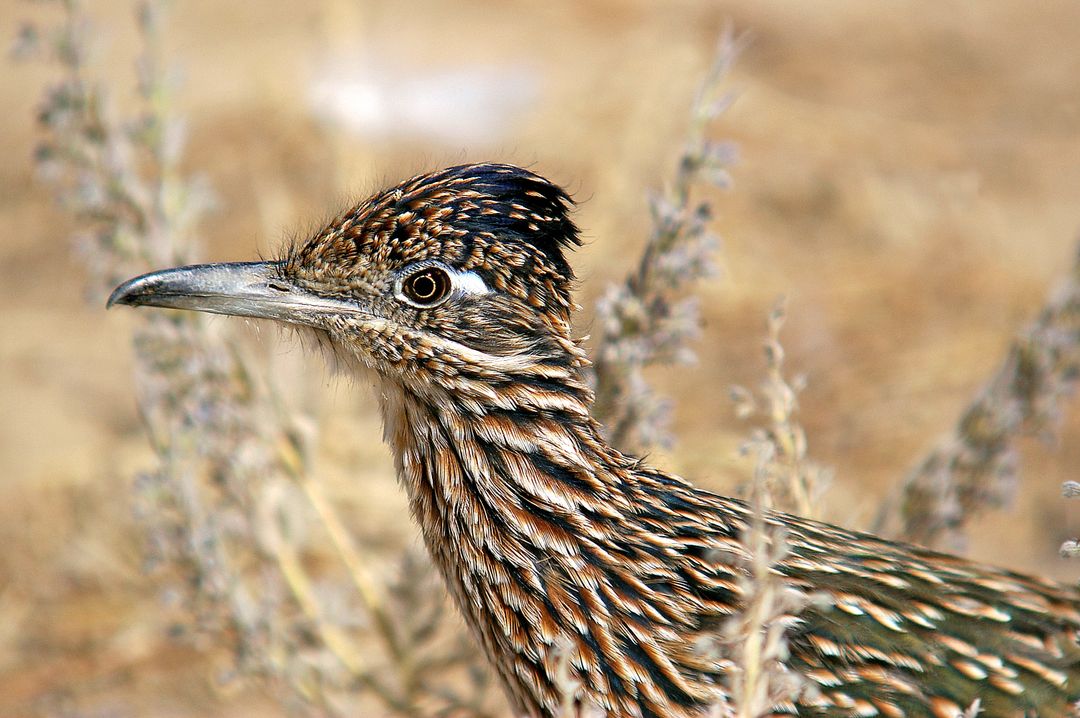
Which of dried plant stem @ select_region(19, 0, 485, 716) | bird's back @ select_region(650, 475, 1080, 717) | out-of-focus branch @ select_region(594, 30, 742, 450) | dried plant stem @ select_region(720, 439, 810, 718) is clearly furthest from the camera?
dried plant stem @ select_region(19, 0, 485, 716)

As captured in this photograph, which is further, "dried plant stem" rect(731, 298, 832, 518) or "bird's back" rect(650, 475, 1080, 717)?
"dried plant stem" rect(731, 298, 832, 518)

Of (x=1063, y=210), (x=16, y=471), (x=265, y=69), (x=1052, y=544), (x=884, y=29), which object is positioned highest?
(x=884, y=29)

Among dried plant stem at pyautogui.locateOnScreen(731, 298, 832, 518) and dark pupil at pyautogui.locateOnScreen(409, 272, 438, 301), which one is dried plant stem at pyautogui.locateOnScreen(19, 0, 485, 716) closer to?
dark pupil at pyautogui.locateOnScreen(409, 272, 438, 301)

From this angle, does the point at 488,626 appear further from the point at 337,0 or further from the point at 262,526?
the point at 337,0

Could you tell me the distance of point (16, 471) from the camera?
667 centimetres

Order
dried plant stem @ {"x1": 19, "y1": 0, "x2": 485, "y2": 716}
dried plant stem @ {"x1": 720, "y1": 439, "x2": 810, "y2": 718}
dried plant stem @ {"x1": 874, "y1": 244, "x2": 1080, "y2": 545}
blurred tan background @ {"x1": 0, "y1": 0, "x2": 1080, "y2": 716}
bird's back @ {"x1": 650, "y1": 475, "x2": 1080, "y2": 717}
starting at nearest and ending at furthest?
dried plant stem @ {"x1": 720, "y1": 439, "x2": 810, "y2": 718}, bird's back @ {"x1": 650, "y1": 475, "x2": 1080, "y2": 717}, dried plant stem @ {"x1": 19, "y1": 0, "x2": 485, "y2": 716}, dried plant stem @ {"x1": 874, "y1": 244, "x2": 1080, "y2": 545}, blurred tan background @ {"x1": 0, "y1": 0, "x2": 1080, "y2": 716}

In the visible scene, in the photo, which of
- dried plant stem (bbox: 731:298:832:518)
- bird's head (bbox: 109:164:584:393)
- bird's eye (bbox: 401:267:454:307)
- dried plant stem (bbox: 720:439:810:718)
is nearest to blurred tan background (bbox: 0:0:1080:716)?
bird's head (bbox: 109:164:584:393)

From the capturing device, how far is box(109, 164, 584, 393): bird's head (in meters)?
2.62

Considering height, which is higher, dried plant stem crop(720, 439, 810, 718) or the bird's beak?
the bird's beak

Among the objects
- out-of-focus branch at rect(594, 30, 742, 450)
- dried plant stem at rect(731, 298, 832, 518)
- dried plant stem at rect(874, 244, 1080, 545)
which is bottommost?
dried plant stem at rect(731, 298, 832, 518)

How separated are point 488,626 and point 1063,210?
26.0 ft

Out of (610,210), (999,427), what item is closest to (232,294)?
(999,427)

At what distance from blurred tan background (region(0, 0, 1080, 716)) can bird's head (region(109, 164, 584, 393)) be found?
0.91ft

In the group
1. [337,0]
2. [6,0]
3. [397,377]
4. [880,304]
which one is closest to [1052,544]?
[880,304]
